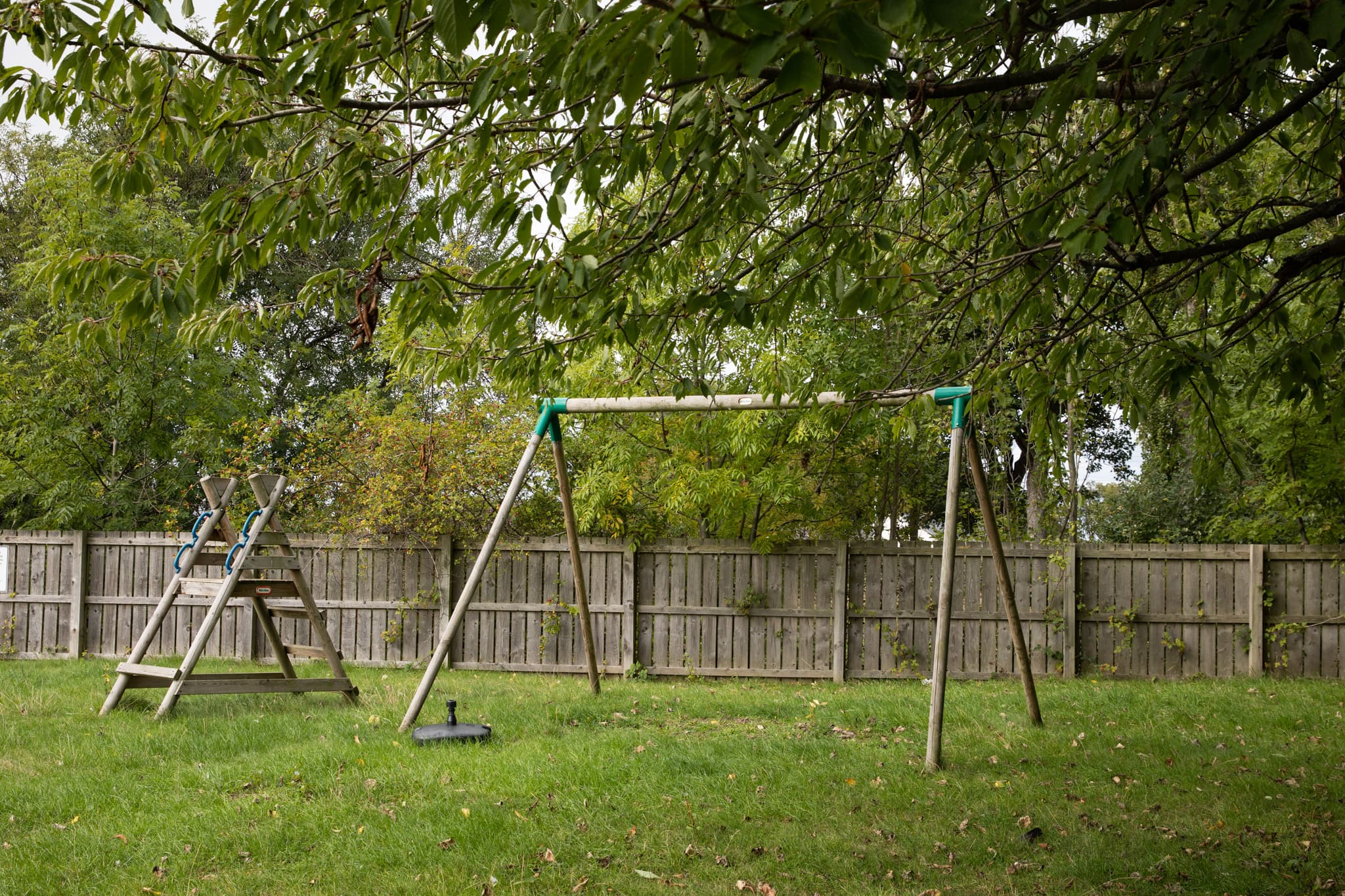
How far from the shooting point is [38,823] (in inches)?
183

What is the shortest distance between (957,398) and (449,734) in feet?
12.5

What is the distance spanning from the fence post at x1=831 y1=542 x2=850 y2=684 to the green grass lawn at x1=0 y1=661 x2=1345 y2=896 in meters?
2.40

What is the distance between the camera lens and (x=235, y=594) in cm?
752

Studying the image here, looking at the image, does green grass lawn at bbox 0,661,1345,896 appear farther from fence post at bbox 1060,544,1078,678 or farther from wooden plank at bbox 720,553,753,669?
wooden plank at bbox 720,553,753,669

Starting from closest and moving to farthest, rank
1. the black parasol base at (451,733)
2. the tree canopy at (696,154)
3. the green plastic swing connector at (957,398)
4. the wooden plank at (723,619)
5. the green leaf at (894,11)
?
the green leaf at (894,11), the tree canopy at (696,154), the green plastic swing connector at (957,398), the black parasol base at (451,733), the wooden plank at (723,619)

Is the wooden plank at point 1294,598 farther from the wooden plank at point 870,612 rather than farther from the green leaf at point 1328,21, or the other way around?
the green leaf at point 1328,21

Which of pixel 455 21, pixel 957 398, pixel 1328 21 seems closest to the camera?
pixel 455 21

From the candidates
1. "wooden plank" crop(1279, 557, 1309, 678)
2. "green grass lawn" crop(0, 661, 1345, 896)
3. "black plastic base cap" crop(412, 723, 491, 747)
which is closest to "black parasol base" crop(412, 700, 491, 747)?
"black plastic base cap" crop(412, 723, 491, 747)

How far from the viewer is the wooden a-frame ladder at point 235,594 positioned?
721 centimetres

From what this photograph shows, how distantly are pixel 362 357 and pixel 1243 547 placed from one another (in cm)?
1672

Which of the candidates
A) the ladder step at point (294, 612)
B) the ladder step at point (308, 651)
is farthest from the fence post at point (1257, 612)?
the ladder step at point (294, 612)

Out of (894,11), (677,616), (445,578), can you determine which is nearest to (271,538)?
(445,578)

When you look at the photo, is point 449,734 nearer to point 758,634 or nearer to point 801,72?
point 758,634

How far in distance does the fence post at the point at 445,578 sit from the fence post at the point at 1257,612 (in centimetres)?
820
